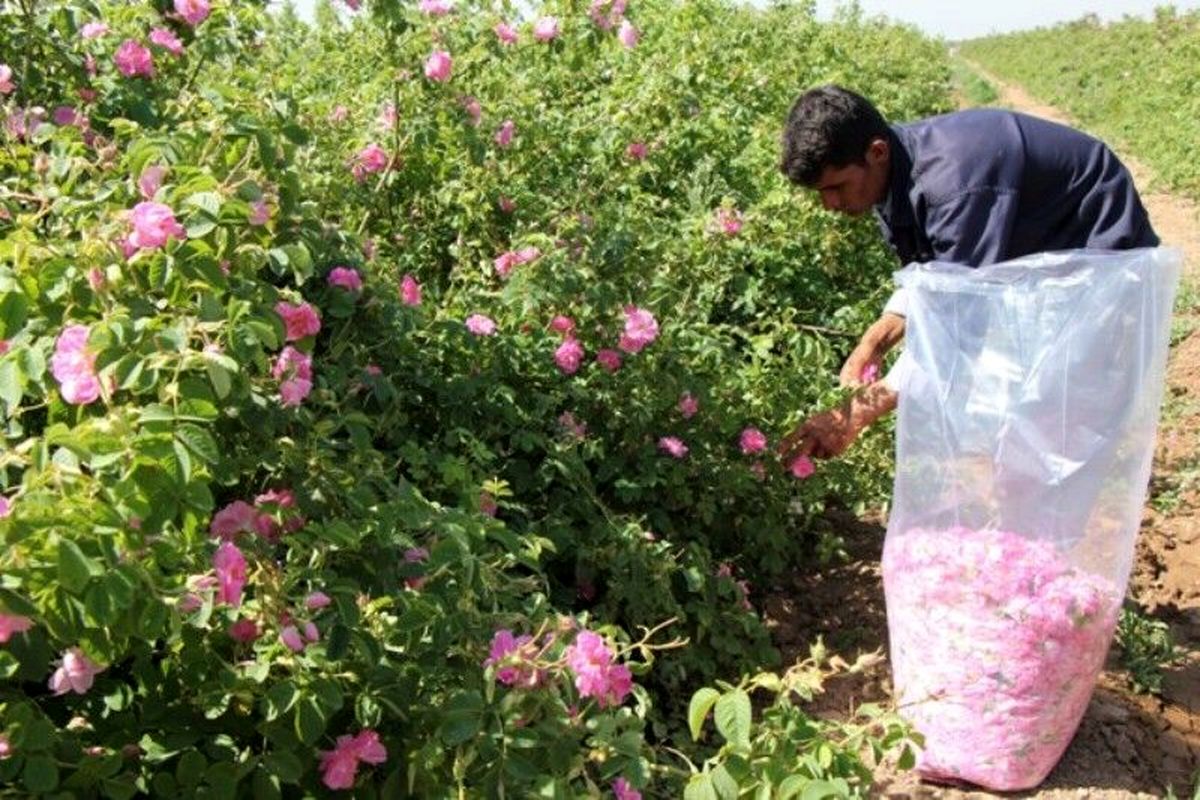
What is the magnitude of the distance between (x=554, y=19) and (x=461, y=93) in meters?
0.45

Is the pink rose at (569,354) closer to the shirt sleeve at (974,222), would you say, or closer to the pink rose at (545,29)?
the shirt sleeve at (974,222)

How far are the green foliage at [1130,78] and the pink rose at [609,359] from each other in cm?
756

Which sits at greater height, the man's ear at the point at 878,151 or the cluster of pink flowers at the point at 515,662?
the man's ear at the point at 878,151

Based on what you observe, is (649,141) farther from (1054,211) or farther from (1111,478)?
(1111,478)

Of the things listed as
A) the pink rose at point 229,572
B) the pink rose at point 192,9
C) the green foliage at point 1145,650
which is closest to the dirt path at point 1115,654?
the green foliage at point 1145,650

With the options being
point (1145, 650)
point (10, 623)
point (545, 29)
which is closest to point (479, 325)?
point (545, 29)

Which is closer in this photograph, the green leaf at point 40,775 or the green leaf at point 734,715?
the green leaf at point 40,775

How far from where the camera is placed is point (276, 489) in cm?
202

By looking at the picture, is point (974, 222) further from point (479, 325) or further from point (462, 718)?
point (462, 718)

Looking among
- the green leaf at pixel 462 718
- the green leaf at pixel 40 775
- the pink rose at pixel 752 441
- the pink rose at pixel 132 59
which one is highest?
the pink rose at pixel 132 59

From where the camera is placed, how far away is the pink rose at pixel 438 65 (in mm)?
3273

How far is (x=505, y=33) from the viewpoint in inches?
141

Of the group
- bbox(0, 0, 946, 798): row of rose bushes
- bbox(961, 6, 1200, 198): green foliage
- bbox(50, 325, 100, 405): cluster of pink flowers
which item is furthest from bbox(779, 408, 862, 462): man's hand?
bbox(961, 6, 1200, 198): green foliage

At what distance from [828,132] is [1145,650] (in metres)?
1.51
